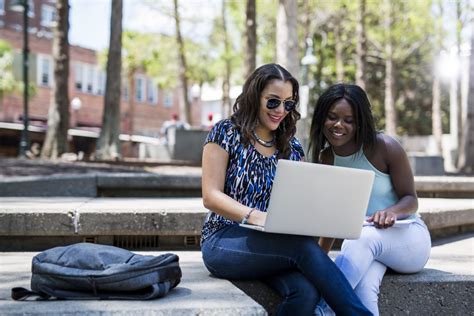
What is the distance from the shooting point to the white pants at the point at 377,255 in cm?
339

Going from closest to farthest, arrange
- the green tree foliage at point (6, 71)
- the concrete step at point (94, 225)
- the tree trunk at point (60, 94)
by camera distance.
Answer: the concrete step at point (94, 225), the tree trunk at point (60, 94), the green tree foliage at point (6, 71)

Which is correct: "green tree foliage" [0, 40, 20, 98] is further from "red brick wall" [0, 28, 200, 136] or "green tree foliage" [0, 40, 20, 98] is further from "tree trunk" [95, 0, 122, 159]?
"tree trunk" [95, 0, 122, 159]

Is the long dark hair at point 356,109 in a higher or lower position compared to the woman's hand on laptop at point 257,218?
A: higher

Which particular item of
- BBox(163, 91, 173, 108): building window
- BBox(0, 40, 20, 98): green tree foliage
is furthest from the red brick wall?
BBox(0, 40, 20, 98): green tree foliage

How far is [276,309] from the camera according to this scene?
3.29 metres

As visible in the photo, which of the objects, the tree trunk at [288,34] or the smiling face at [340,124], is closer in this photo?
the smiling face at [340,124]

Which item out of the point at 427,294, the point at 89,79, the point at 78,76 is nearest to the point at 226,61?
the point at 78,76

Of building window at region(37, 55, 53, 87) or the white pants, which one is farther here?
building window at region(37, 55, 53, 87)

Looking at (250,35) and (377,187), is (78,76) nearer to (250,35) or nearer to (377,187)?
(250,35)

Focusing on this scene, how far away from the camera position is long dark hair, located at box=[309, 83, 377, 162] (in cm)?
369

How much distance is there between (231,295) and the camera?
10.3ft

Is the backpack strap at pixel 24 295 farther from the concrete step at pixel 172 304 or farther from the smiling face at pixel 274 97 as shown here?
the smiling face at pixel 274 97

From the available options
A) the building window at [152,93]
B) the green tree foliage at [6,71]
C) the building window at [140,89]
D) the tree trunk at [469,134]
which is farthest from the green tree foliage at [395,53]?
the building window at [152,93]

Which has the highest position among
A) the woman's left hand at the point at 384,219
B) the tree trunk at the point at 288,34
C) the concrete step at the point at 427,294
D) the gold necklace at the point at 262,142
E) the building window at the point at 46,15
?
the building window at the point at 46,15
